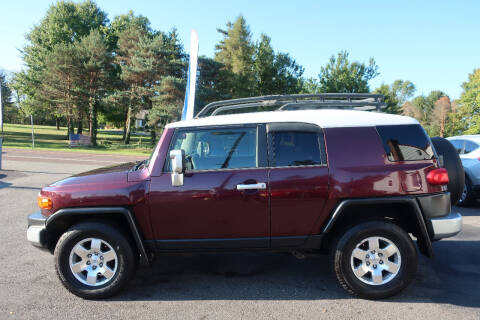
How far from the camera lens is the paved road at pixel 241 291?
3.06 m

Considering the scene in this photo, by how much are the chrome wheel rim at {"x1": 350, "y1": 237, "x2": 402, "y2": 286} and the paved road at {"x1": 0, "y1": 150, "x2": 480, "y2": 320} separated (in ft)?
0.77

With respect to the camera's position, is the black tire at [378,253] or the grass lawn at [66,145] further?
the grass lawn at [66,145]

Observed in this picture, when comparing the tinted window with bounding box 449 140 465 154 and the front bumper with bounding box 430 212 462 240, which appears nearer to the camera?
the front bumper with bounding box 430 212 462 240

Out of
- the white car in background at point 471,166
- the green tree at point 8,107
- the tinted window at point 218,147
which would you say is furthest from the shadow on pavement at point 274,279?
the green tree at point 8,107

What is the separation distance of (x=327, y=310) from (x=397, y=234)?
102 centimetres

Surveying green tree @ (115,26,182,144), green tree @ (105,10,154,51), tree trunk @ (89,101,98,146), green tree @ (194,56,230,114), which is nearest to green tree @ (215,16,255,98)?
green tree @ (194,56,230,114)

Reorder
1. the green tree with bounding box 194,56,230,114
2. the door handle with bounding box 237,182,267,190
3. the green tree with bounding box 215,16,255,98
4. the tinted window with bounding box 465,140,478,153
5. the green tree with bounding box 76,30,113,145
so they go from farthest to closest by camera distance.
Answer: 1. the green tree with bounding box 215,16,255,98
2. the green tree with bounding box 76,30,113,145
3. the green tree with bounding box 194,56,230,114
4. the tinted window with bounding box 465,140,478,153
5. the door handle with bounding box 237,182,267,190

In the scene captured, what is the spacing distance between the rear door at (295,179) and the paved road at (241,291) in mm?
620

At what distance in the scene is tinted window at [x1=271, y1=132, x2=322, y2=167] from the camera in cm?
338

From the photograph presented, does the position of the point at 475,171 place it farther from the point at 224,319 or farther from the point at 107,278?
the point at 107,278

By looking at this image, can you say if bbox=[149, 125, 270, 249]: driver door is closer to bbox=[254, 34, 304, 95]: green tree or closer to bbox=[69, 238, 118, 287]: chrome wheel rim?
bbox=[69, 238, 118, 287]: chrome wheel rim

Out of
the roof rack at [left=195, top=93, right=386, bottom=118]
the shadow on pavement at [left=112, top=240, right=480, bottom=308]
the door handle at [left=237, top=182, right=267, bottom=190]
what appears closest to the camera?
the door handle at [left=237, top=182, right=267, bottom=190]

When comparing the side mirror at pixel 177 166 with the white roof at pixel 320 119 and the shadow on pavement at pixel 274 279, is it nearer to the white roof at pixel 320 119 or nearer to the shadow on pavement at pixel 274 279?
the white roof at pixel 320 119

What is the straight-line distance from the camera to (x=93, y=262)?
342 centimetres
